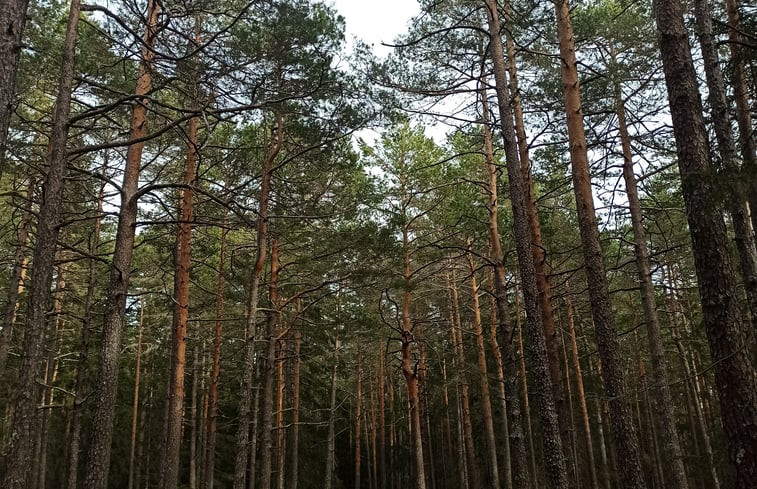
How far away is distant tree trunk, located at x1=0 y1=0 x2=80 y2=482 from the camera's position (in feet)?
14.3

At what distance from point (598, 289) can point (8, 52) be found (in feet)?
24.0

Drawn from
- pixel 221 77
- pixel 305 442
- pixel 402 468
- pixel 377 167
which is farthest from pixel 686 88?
pixel 402 468

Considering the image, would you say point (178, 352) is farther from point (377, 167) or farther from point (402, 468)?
point (402, 468)

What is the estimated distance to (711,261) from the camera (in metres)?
4.57

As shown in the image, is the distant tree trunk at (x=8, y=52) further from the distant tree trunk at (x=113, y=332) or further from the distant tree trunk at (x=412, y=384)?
the distant tree trunk at (x=412, y=384)

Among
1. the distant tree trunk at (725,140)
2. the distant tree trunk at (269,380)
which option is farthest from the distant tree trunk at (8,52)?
the distant tree trunk at (269,380)

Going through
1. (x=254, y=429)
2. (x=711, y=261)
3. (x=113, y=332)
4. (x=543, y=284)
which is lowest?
(x=254, y=429)

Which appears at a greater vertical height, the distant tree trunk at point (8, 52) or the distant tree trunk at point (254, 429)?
the distant tree trunk at point (8, 52)

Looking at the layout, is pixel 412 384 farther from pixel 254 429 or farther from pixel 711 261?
pixel 711 261

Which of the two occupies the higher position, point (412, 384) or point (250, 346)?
point (250, 346)

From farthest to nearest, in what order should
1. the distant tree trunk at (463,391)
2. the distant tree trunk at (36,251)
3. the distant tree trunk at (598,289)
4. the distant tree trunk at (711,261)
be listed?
the distant tree trunk at (463,391)
the distant tree trunk at (598,289)
the distant tree trunk at (36,251)
the distant tree trunk at (711,261)

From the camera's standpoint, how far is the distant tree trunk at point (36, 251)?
4355mm

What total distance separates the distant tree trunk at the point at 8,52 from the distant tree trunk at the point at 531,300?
6.33 m

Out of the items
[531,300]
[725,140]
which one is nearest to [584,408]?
[531,300]
